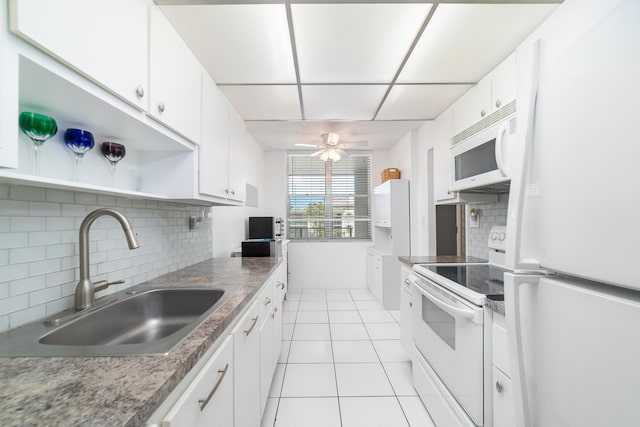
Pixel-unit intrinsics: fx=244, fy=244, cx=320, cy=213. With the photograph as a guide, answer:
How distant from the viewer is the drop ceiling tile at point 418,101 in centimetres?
219

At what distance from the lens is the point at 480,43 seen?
1607 millimetres

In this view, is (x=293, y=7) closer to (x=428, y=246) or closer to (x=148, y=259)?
(x=148, y=259)

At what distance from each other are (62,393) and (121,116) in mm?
985

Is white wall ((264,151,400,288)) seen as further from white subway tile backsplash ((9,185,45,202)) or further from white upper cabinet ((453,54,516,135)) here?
white subway tile backsplash ((9,185,45,202))

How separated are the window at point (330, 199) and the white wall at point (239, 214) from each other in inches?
22.6

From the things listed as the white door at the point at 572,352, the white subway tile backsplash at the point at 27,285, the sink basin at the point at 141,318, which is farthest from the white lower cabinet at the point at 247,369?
the white door at the point at 572,352

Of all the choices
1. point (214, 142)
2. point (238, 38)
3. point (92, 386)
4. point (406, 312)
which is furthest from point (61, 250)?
point (406, 312)

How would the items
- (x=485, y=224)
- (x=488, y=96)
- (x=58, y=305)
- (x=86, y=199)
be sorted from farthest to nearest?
(x=485, y=224) < (x=488, y=96) < (x=86, y=199) < (x=58, y=305)

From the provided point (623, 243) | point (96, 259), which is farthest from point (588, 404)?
point (96, 259)

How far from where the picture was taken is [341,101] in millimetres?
2428

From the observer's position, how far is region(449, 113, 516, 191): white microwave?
144 cm

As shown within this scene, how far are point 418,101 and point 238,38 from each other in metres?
1.76

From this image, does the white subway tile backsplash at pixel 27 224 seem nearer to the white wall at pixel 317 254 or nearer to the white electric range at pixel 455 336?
the white electric range at pixel 455 336

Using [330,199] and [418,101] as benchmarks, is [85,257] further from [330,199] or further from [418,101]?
[330,199]
